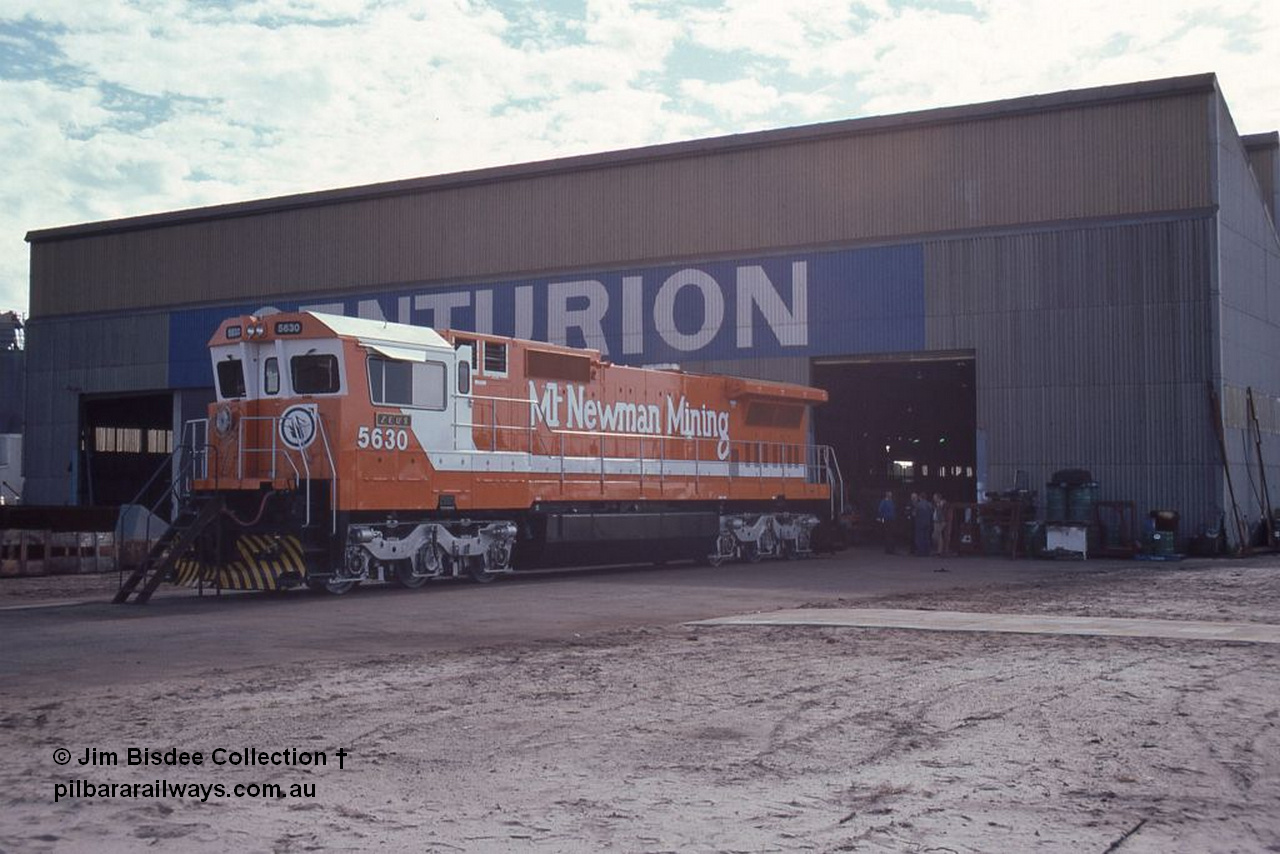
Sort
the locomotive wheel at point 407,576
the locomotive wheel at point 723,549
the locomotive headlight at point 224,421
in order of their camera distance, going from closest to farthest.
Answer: the locomotive headlight at point 224,421 < the locomotive wheel at point 407,576 < the locomotive wheel at point 723,549

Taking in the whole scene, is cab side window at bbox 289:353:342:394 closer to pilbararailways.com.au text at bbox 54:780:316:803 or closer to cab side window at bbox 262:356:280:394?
cab side window at bbox 262:356:280:394

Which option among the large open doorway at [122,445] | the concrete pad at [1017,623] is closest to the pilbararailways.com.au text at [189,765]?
the concrete pad at [1017,623]

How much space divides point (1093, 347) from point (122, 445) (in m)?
36.0

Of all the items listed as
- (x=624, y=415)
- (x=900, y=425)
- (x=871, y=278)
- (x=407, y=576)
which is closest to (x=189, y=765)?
(x=407, y=576)

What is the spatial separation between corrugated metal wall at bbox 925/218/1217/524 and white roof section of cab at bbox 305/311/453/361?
1673cm

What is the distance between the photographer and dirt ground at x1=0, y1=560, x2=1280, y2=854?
6141 mm

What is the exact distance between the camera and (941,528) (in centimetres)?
3341

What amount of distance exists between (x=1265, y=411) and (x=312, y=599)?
27.6m

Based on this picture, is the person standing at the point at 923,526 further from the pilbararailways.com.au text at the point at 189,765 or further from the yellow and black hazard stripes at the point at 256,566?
the pilbararailways.com.au text at the point at 189,765

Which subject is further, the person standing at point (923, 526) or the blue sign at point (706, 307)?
the blue sign at point (706, 307)

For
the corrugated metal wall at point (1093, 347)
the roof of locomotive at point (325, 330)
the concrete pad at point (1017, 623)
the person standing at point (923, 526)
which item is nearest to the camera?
the concrete pad at point (1017, 623)

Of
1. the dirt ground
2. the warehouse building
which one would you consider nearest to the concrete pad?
the dirt ground

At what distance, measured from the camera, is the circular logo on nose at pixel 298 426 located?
19250 millimetres

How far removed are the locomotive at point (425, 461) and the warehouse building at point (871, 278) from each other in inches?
340
